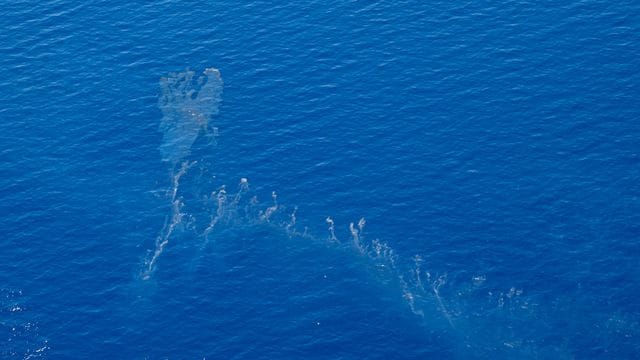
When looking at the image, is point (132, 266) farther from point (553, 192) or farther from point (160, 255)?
point (553, 192)

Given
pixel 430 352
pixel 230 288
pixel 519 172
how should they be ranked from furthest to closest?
pixel 519 172 → pixel 230 288 → pixel 430 352

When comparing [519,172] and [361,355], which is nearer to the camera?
[361,355]

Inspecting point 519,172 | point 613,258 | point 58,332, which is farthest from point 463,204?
point 58,332

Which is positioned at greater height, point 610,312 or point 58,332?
point 58,332

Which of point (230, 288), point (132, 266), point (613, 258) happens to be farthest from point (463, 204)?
point (132, 266)

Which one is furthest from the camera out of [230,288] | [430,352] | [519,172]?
[519,172]

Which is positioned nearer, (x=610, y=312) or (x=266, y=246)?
(x=610, y=312)

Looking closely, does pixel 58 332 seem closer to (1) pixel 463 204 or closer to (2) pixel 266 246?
(2) pixel 266 246

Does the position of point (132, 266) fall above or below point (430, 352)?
above
